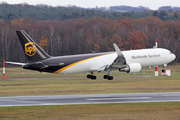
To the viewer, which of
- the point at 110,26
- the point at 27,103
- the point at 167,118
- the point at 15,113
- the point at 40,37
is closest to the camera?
the point at 167,118

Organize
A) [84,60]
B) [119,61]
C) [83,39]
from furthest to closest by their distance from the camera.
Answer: [83,39] < [84,60] < [119,61]

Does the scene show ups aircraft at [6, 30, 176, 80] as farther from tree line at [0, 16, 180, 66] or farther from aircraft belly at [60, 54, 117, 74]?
tree line at [0, 16, 180, 66]

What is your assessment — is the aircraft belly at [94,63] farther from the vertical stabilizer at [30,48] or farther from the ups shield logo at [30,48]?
the ups shield logo at [30,48]

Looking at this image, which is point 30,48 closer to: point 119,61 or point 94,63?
point 94,63

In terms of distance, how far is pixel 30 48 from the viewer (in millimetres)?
47094

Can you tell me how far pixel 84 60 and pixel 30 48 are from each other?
8.70m

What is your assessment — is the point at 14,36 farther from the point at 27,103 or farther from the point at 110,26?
the point at 27,103

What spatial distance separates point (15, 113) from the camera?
1134 inches

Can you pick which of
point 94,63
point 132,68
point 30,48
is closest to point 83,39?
point 94,63

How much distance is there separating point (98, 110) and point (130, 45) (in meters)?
99.8

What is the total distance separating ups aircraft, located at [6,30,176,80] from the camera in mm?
47406

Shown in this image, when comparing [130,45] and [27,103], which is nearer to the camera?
[27,103]

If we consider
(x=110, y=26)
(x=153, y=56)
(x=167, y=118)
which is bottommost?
(x=167, y=118)

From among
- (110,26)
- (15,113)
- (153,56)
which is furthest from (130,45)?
(15,113)
